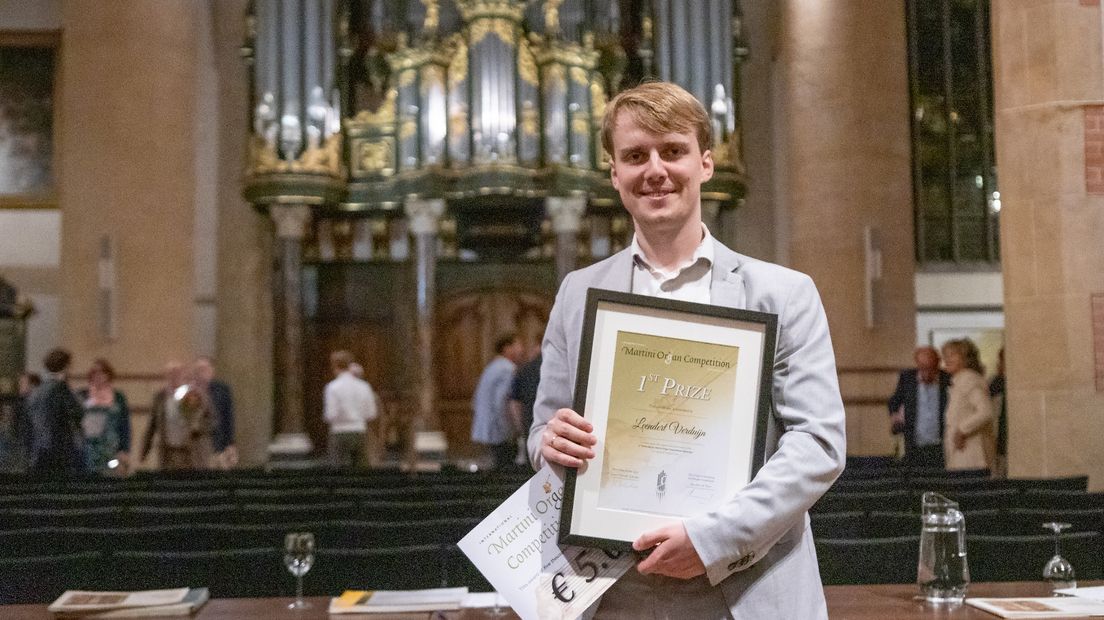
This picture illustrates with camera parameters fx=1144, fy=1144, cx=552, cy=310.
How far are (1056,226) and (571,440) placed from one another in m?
6.99

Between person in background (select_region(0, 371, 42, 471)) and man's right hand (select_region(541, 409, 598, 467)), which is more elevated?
man's right hand (select_region(541, 409, 598, 467))

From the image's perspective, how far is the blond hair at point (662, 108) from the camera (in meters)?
1.87

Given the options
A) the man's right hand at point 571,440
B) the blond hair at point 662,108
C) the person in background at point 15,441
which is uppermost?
the blond hair at point 662,108

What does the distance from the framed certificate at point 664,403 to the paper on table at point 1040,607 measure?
1442 millimetres

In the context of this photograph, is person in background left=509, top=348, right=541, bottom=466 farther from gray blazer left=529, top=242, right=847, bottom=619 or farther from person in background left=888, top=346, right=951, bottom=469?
gray blazer left=529, top=242, right=847, bottom=619

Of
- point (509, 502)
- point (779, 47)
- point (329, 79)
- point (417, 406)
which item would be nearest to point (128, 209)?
point (329, 79)

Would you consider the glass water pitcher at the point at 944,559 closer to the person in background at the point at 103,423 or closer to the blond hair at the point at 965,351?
the blond hair at the point at 965,351

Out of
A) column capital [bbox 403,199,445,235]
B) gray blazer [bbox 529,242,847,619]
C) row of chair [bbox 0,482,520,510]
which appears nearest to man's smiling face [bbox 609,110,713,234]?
gray blazer [bbox 529,242,847,619]

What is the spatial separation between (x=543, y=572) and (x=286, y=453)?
42.8 ft

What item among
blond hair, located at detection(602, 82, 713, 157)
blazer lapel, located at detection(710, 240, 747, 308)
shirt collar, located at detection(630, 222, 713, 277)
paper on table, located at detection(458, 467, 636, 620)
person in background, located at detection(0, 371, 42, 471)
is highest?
blond hair, located at detection(602, 82, 713, 157)

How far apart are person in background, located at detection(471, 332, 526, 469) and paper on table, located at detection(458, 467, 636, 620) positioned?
30.0 feet

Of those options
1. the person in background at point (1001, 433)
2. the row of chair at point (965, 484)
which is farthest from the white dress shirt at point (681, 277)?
the person in background at point (1001, 433)

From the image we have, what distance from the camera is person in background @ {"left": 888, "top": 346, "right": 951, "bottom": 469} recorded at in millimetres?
9711

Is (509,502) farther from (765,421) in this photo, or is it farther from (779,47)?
(779,47)
